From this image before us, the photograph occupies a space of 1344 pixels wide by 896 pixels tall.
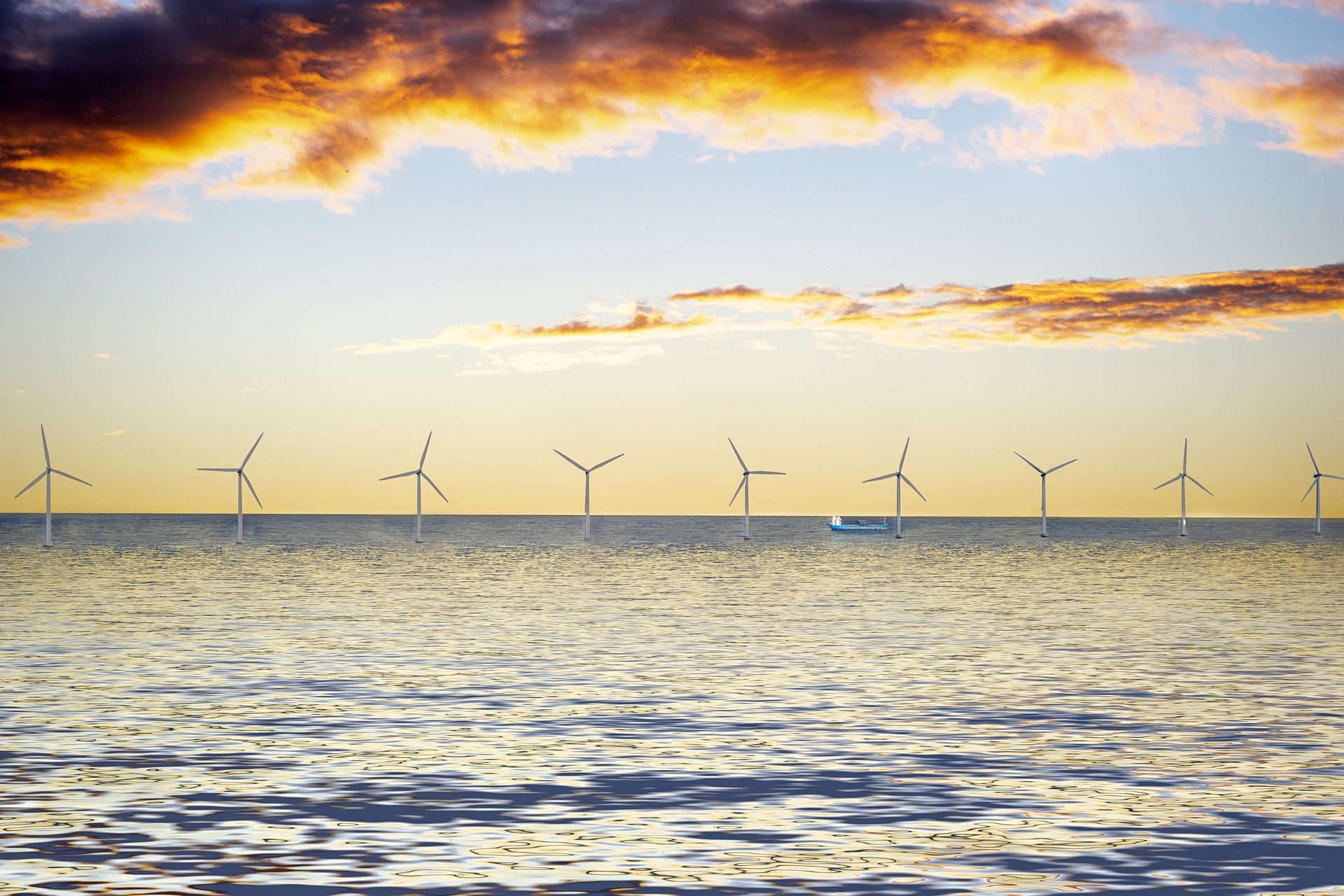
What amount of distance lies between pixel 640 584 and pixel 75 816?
289 ft

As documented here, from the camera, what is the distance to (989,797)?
25031 millimetres

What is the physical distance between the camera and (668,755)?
97.9 feet

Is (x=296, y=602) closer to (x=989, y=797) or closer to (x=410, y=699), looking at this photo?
(x=410, y=699)

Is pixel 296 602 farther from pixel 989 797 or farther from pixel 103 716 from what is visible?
pixel 989 797

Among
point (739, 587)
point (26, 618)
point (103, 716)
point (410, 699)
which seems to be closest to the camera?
point (103, 716)

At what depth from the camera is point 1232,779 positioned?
26.8 m

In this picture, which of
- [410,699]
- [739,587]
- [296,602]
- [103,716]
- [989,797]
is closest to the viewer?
[989,797]

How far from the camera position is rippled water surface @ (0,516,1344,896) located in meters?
19.7

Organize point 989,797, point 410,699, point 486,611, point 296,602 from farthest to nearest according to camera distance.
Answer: point 296,602 < point 486,611 < point 410,699 < point 989,797

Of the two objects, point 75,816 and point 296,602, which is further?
point 296,602

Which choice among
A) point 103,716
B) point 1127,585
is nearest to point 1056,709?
point 103,716

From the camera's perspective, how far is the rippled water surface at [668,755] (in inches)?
775

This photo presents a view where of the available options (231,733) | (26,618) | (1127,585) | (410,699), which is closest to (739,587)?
(1127,585)

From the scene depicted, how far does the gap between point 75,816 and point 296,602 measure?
63.2 m
